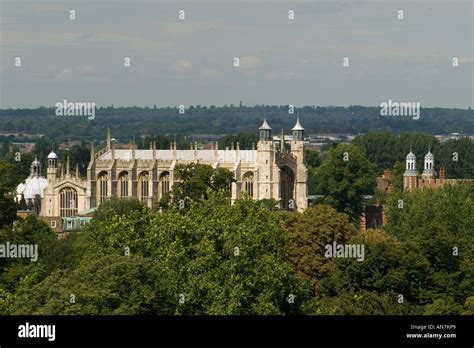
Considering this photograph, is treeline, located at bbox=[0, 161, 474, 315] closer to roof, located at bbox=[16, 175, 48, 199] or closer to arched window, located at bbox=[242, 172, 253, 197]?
arched window, located at bbox=[242, 172, 253, 197]

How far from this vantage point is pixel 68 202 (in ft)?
404

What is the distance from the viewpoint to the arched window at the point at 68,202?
122 metres

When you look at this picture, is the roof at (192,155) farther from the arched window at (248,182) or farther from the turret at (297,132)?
the turret at (297,132)

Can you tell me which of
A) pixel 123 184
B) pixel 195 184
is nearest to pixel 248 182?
pixel 123 184

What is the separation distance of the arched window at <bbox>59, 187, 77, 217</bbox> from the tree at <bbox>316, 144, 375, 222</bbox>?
1829cm

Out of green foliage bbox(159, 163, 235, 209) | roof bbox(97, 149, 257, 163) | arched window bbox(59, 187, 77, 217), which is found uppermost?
roof bbox(97, 149, 257, 163)

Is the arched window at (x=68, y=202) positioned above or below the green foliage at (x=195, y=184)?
below

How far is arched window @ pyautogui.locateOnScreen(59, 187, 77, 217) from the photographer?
122m

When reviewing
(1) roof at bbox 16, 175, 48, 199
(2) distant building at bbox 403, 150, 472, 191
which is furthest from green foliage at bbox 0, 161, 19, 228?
(1) roof at bbox 16, 175, 48, 199

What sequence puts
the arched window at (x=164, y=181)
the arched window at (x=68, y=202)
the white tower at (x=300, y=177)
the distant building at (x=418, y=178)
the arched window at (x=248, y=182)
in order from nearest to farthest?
the arched window at (x=248, y=182) < the white tower at (x=300, y=177) < the arched window at (x=68, y=202) < the arched window at (x=164, y=181) < the distant building at (x=418, y=178)

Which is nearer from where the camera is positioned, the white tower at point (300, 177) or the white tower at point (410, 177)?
the white tower at point (300, 177)

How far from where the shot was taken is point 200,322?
875 inches

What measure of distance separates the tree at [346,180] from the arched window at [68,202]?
1829cm

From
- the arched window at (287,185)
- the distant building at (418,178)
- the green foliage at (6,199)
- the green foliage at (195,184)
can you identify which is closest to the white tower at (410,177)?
the distant building at (418,178)
